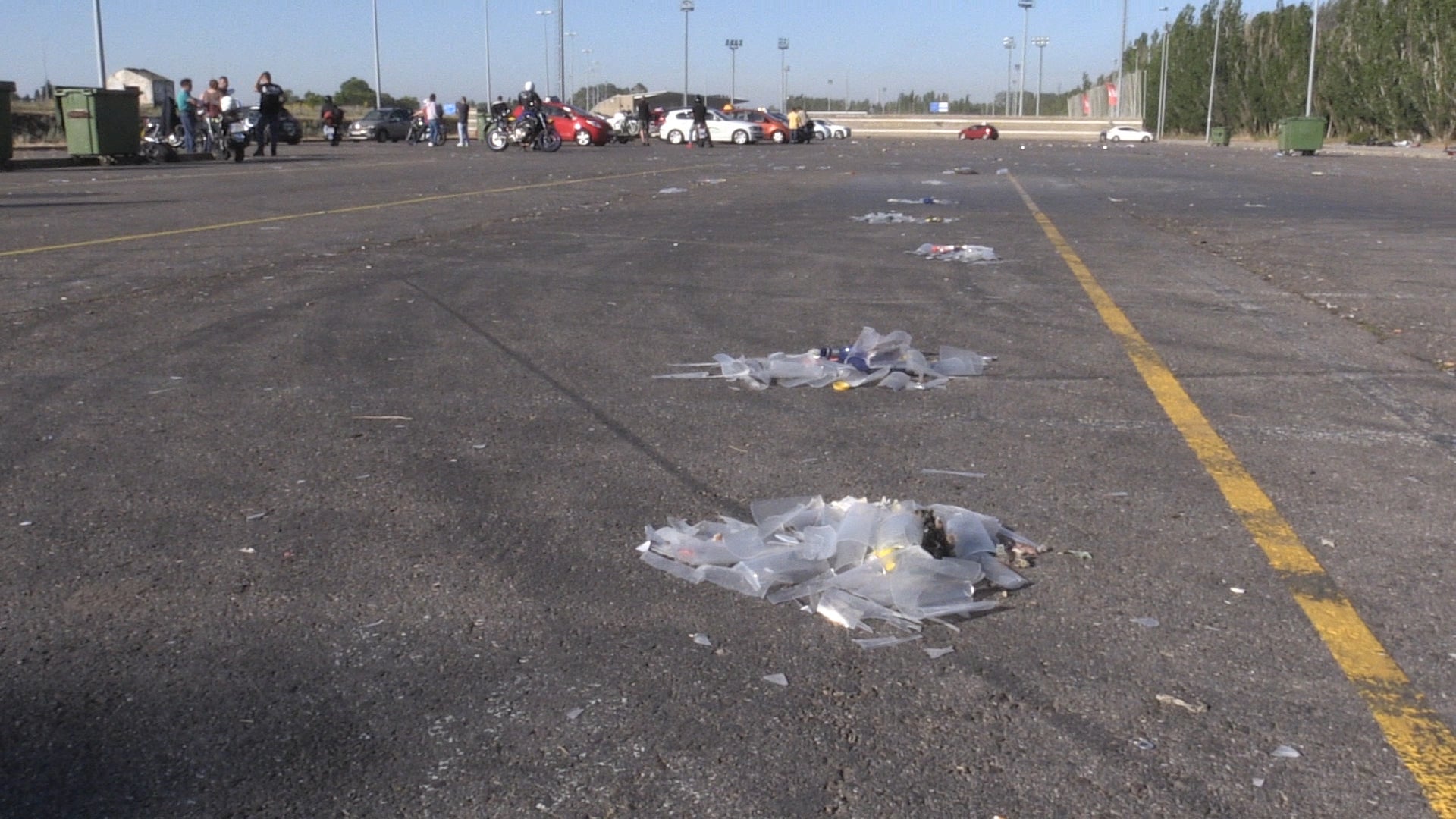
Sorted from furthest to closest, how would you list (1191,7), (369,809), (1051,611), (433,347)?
(1191,7) < (433,347) < (1051,611) < (369,809)

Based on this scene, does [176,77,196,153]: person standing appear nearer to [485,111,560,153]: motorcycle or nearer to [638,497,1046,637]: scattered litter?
[485,111,560,153]: motorcycle

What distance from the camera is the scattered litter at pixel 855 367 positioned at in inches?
255

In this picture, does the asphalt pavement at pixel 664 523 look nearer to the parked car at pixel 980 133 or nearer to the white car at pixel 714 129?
the white car at pixel 714 129

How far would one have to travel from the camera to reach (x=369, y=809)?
8.67 feet

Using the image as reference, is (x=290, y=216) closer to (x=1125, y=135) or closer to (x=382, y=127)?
(x=382, y=127)

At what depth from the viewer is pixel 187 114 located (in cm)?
2972

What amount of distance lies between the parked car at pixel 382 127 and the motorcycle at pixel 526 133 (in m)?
15.1

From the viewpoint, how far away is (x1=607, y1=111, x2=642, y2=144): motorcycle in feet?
176

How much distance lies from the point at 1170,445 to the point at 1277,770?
268 cm

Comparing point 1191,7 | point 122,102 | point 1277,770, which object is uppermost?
point 1191,7

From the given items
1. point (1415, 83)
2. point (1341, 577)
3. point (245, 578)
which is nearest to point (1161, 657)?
point (1341, 577)

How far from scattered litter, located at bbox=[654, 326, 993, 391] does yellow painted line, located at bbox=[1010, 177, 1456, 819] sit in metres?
1.05

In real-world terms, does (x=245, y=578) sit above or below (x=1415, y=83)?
below

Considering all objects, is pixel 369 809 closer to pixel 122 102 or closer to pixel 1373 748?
pixel 1373 748
